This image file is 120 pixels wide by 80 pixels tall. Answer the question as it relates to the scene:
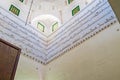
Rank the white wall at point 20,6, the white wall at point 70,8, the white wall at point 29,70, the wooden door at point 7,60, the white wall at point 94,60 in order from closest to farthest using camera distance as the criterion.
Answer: the wooden door at point 7,60 < the white wall at point 94,60 < the white wall at point 29,70 < the white wall at point 20,6 < the white wall at point 70,8

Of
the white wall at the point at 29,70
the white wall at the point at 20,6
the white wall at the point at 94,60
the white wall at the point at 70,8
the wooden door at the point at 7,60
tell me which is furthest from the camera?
the white wall at the point at 70,8

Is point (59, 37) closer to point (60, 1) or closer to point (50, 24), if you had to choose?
point (50, 24)

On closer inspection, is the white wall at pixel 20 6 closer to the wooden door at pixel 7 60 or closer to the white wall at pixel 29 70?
the white wall at pixel 29 70

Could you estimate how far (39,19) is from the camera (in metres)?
6.56

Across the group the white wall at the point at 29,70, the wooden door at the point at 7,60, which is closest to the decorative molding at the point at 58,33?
the white wall at the point at 29,70

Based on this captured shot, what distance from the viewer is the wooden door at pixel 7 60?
230 centimetres

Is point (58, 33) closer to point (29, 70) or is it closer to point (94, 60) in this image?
point (29, 70)

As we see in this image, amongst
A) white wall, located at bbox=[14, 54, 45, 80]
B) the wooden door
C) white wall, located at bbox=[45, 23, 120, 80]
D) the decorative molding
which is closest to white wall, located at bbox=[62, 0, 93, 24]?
the decorative molding

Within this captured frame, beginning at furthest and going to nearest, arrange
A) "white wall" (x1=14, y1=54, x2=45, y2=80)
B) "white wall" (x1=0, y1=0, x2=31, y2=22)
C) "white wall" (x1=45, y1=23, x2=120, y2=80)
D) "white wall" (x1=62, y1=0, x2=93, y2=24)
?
1. "white wall" (x1=62, y1=0, x2=93, y2=24)
2. "white wall" (x1=0, y1=0, x2=31, y2=22)
3. "white wall" (x1=14, y1=54, x2=45, y2=80)
4. "white wall" (x1=45, y1=23, x2=120, y2=80)

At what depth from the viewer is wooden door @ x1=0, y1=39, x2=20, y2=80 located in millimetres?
2298

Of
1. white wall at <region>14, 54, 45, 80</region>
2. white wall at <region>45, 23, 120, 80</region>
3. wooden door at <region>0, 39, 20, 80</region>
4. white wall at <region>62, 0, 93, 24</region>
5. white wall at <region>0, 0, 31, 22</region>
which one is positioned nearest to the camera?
wooden door at <region>0, 39, 20, 80</region>

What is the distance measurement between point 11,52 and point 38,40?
3.07m

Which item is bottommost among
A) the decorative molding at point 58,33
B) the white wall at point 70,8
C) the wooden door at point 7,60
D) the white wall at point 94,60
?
the wooden door at point 7,60

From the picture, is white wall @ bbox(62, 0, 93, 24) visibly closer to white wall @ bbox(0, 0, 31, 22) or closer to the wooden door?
white wall @ bbox(0, 0, 31, 22)
